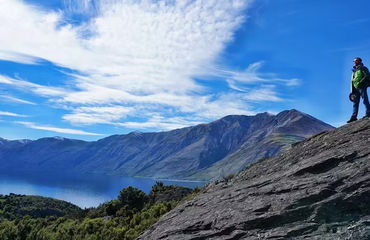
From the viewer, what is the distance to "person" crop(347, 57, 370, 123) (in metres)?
18.0

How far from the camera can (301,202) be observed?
12.6 meters

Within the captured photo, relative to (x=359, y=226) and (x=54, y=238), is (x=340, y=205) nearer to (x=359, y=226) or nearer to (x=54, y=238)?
(x=359, y=226)

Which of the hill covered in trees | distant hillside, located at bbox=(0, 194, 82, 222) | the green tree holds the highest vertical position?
distant hillside, located at bbox=(0, 194, 82, 222)

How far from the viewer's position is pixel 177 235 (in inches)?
575

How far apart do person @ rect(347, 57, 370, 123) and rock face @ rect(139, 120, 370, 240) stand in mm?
1820

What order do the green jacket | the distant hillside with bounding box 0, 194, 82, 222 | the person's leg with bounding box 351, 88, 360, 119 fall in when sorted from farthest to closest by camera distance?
the distant hillside with bounding box 0, 194, 82, 222
the person's leg with bounding box 351, 88, 360, 119
the green jacket

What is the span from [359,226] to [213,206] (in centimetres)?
646

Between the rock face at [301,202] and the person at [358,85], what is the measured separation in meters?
1.82

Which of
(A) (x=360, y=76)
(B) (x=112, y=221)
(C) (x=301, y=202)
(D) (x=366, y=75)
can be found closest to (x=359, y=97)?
(A) (x=360, y=76)

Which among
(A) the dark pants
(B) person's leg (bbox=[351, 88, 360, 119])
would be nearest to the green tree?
(B) person's leg (bbox=[351, 88, 360, 119])

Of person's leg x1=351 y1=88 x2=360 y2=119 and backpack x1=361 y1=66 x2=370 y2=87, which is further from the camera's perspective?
person's leg x1=351 y1=88 x2=360 y2=119

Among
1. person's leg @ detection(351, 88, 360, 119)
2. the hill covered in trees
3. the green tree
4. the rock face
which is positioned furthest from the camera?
the green tree

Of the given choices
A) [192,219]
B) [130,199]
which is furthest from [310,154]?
[130,199]

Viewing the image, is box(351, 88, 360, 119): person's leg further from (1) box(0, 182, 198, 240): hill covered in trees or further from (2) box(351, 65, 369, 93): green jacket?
(1) box(0, 182, 198, 240): hill covered in trees
